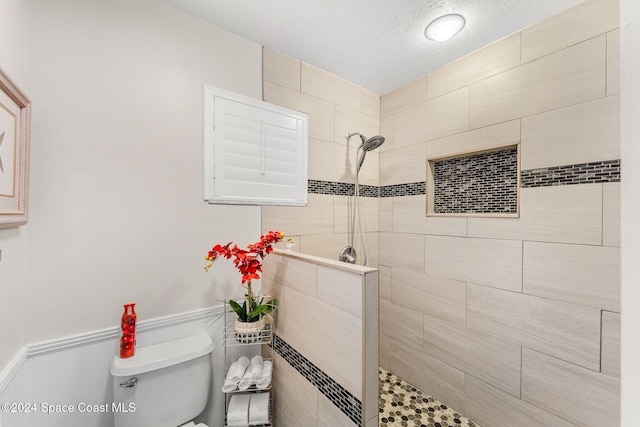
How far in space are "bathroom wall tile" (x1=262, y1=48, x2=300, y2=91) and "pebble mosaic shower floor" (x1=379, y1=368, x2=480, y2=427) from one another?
222 cm

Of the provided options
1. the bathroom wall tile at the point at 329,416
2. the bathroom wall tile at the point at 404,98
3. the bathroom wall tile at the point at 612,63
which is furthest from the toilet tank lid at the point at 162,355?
the bathroom wall tile at the point at 612,63

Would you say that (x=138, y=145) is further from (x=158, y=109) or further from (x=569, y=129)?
(x=569, y=129)

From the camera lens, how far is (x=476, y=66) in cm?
168

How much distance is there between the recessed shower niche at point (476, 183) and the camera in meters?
1.56

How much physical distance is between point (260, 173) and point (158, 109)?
2.02ft

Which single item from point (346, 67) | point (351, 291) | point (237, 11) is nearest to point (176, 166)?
point (237, 11)

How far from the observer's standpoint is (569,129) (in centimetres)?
131

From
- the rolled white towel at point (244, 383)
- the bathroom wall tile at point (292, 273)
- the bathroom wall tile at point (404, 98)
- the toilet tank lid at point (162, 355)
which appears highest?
the bathroom wall tile at point (404, 98)

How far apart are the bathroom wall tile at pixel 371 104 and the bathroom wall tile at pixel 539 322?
1.50 m

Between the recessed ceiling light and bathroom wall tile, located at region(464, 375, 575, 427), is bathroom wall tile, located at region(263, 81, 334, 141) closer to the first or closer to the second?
the recessed ceiling light

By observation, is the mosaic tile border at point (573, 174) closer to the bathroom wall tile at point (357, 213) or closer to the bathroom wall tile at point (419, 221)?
the bathroom wall tile at point (419, 221)

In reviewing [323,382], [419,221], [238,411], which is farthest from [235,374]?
[419,221]

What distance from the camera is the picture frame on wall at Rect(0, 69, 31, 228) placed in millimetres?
909

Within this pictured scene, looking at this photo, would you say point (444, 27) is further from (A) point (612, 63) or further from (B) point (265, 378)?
(B) point (265, 378)
